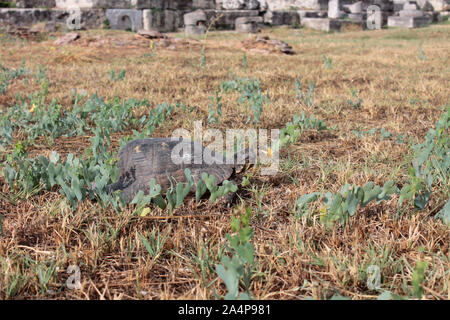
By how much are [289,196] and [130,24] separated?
50.9 ft

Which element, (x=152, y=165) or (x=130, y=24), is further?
(x=130, y=24)

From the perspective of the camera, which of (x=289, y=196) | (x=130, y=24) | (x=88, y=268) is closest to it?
(x=88, y=268)

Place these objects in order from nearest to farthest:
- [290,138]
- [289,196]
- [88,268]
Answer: [88,268]
[289,196]
[290,138]

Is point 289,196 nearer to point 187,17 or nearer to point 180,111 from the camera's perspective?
point 180,111

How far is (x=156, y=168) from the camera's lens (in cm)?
226

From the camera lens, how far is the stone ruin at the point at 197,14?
15.2 m

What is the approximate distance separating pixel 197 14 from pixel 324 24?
20.7 feet

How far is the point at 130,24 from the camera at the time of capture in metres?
16.2

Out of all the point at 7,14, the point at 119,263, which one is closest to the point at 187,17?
the point at 7,14

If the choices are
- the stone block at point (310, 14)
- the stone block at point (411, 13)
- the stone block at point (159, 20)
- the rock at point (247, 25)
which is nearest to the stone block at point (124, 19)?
the stone block at point (159, 20)

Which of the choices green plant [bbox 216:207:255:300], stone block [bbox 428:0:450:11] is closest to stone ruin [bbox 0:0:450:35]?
stone block [bbox 428:0:450:11]

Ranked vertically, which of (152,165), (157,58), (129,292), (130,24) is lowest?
(129,292)

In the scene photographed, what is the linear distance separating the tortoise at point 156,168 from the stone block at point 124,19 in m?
14.8
